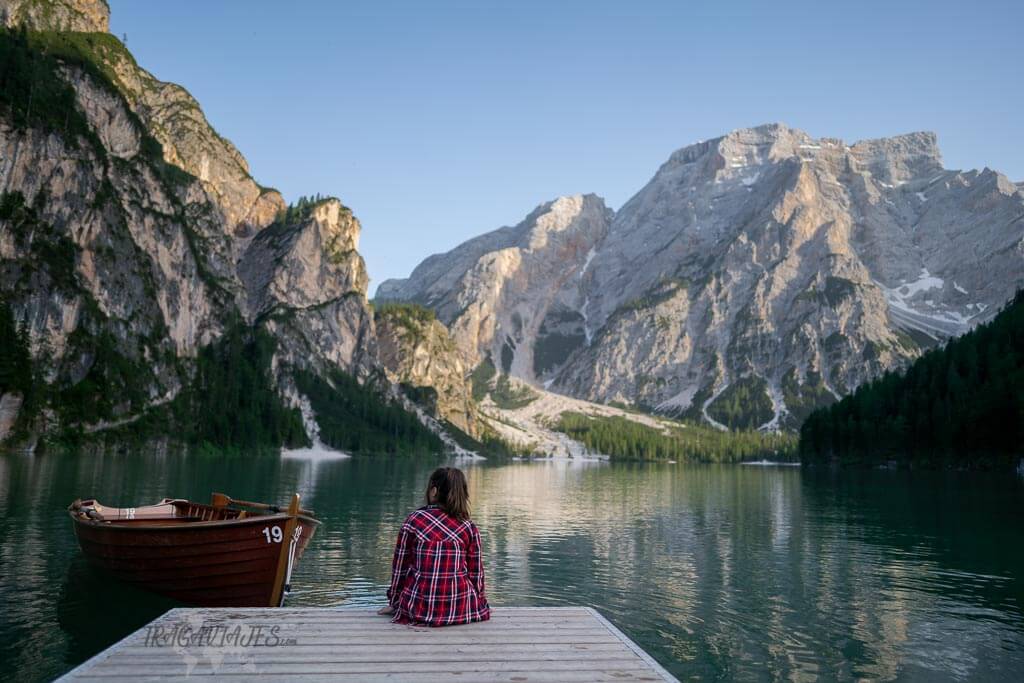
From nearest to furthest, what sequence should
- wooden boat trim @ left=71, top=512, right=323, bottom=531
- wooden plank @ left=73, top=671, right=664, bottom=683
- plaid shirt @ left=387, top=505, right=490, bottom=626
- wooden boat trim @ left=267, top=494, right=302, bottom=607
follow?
wooden plank @ left=73, top=671, right=664, bottom=683 → plaid shirt @ left=387, top=505, right=490, bottom=626 → wooden boat trim @ left=71, top=512, right=323, bottom=531 → wooden boat trim @ left=267, top=494, right=302, bottom=607

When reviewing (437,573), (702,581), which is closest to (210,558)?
(437,573)

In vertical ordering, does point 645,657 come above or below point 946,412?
below

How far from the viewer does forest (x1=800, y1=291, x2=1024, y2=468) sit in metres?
132

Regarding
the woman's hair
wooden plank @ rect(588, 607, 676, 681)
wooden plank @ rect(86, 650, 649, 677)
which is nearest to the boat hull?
the woman's hair

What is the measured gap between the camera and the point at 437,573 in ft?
44.7

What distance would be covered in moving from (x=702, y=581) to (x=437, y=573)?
2185 cm

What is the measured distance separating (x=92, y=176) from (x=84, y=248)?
19619 millimetres

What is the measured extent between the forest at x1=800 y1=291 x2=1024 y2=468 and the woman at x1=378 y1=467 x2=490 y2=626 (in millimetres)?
135239

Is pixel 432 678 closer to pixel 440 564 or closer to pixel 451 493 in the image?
pixel 440 564

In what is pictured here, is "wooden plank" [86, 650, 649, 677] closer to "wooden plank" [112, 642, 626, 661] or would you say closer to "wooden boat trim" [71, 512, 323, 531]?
"wooden plank" [112, 642, 626, 661]

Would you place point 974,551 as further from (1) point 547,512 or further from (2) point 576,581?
(1) point 547,512

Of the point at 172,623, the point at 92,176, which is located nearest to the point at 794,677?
the point at 172,623

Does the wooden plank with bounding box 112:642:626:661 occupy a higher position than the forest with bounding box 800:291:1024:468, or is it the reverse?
the forest with bounding box 800:291:1024:468

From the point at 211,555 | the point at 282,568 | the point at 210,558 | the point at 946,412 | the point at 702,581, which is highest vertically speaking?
the point at 946,412
